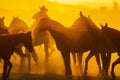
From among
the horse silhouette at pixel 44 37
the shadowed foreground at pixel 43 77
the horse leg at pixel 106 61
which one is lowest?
the shadowed foreground at pixel 43 77

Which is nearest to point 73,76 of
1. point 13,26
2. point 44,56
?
point 13,26

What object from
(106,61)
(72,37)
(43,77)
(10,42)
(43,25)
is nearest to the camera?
(10,42)

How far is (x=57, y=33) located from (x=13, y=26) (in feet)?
15.2

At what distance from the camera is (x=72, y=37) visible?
67.6 ft

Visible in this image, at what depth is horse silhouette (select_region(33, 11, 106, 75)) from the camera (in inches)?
797

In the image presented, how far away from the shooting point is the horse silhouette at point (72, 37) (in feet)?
66.4

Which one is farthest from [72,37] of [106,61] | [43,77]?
[43,77]

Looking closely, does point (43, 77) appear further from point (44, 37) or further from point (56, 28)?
point (44, 37)

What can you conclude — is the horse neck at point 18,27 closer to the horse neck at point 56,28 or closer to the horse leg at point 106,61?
the horse neck at point 56,28

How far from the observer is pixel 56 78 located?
19.8m

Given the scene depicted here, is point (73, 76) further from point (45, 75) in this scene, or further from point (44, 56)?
point (44, 56)

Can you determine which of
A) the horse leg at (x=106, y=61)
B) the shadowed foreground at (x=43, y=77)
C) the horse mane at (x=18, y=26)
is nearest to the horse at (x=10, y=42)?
the shadowed foreground at (x=43, y=77)

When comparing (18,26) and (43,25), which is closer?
(43,25)

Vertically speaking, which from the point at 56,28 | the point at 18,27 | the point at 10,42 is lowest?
the point at 10,42
